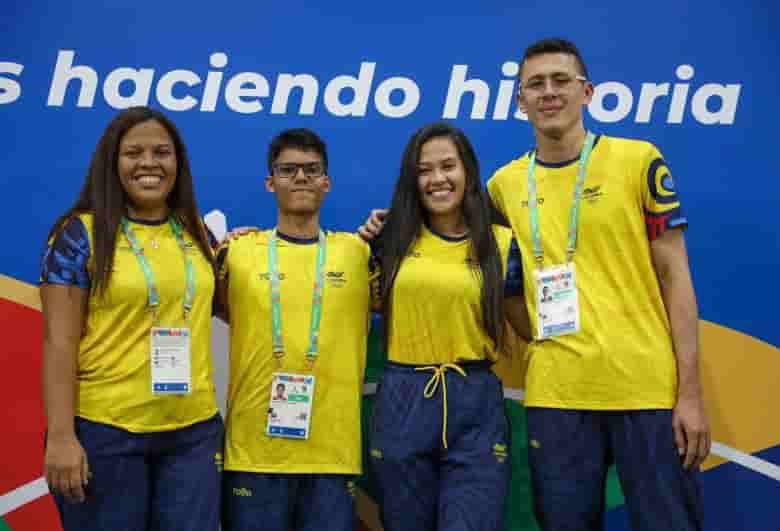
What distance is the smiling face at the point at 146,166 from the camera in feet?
8.04

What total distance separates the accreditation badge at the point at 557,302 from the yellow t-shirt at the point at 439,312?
0.63 ft

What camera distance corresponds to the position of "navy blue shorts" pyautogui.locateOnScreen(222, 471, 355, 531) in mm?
2490

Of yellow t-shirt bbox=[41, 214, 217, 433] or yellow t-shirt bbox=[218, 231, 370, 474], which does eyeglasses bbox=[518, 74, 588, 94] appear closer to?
yellow t-shirt bbox=[218, 231, 370, 474]

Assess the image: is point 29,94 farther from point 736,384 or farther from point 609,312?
point 736,384

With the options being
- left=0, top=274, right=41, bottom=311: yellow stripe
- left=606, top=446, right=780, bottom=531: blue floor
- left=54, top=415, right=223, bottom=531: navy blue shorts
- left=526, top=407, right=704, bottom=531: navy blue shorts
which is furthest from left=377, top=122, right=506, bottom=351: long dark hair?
left=0, top=274, right=41, bottom=311: yellow stripe

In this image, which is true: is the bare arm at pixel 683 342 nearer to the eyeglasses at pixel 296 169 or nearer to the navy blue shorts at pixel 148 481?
the eyeglasses at pixel 296 169

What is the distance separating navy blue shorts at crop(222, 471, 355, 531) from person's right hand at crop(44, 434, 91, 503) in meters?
0.47

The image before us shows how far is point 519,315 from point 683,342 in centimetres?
55

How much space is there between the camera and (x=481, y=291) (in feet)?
8.43

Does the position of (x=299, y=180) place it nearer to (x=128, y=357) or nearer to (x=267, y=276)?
(x=267, y=276)

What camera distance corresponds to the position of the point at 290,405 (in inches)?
100

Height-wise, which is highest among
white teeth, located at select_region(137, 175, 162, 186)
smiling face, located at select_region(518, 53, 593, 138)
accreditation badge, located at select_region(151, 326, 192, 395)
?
smiling face, located at select_region(518, 53, 593, 138)

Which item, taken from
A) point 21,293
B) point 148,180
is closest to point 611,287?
point 148,180

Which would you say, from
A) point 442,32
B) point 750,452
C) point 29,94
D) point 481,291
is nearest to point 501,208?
point 481,291
